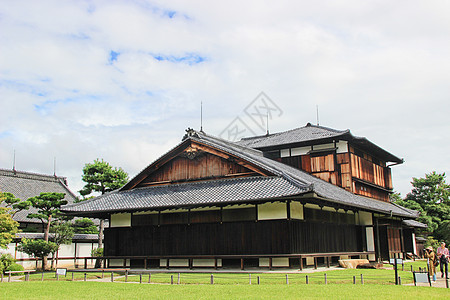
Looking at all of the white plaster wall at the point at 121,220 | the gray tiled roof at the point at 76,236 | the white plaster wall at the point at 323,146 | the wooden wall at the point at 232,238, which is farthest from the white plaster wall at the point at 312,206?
the gray tiled roof at the point at 76,236

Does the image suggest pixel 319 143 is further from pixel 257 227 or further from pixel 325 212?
pixel 257 227

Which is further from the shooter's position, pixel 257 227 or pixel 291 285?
pixel 257 227

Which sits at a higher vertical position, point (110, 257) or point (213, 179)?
point (213, 179)

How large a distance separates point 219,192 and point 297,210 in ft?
15.0

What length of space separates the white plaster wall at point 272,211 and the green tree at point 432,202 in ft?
110

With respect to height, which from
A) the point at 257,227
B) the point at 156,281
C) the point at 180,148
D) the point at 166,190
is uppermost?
the point at 180,148

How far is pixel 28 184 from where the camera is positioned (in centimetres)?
4878

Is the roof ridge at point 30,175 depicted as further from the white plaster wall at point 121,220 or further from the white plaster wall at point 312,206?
the white plaster wall at point 312,206

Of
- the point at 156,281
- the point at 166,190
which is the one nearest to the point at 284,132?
the point at 166,190

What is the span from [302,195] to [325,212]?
6.10 metres

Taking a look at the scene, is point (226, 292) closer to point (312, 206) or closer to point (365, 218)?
point (312, 206)

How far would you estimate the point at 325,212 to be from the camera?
2677cm

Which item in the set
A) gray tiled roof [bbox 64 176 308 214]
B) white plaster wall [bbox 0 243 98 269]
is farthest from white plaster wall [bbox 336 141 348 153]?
white plaster wall [bbox 0 243 98 269]

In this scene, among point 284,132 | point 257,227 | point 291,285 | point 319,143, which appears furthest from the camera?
point 284,132
